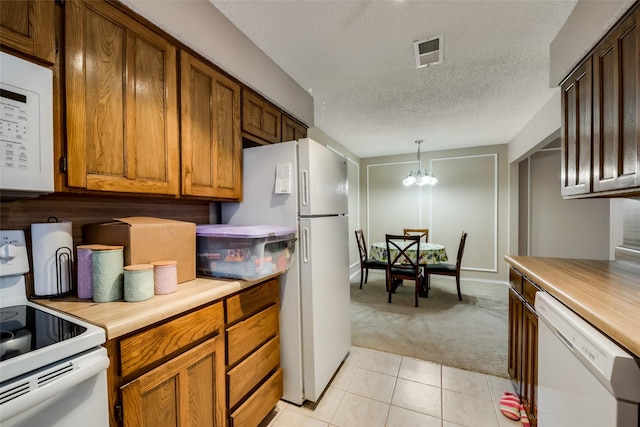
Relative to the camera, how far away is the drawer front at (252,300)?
50.8 inches

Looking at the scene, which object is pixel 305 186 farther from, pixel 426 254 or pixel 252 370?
pixel 426 254

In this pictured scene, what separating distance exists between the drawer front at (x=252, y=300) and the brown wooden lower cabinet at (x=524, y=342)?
1.42m

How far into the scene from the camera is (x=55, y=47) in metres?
0.92

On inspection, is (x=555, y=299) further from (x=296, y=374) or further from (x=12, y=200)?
(x=12, y=200)

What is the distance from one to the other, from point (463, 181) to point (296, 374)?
170 inches

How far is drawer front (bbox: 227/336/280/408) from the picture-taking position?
1.30 m

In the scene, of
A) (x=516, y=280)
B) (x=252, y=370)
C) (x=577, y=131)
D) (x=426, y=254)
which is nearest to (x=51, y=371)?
(x=252, y=370)

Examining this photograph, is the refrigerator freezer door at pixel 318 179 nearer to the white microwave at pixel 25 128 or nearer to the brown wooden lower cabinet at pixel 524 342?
the white microwave at pixel 25 128

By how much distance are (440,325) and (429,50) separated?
259 centimetres

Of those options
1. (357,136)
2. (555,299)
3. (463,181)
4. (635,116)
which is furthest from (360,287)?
(635,116)

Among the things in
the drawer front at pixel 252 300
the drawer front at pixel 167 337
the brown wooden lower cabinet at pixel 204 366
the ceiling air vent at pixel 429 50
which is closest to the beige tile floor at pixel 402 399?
the brown wooden lower cabinet at pixel 204 366

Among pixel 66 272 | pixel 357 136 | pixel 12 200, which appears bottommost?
pixel 66 272

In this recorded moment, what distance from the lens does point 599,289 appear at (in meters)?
1.09

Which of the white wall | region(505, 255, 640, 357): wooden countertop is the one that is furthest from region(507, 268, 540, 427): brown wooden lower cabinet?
the white wall
